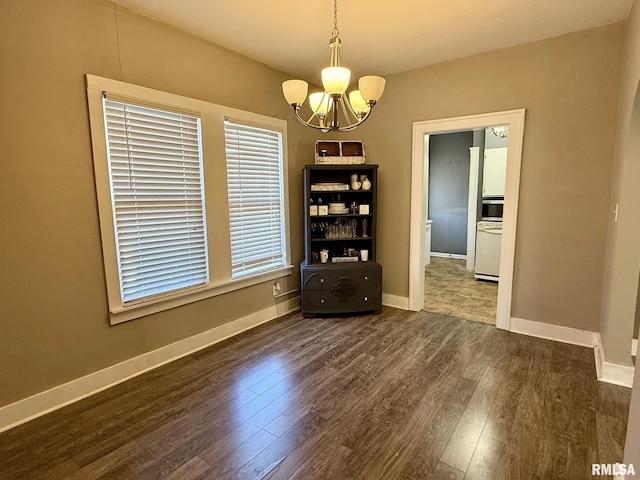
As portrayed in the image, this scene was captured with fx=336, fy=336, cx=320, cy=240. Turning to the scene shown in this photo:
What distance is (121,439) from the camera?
191 cm

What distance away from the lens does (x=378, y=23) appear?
2643 millimetres

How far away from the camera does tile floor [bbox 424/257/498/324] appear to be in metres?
3.91

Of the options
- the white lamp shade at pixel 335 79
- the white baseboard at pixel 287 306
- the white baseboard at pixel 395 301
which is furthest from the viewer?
the white baseboard at pixel 395 301

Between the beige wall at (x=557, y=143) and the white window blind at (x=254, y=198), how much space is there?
1853 millimetres

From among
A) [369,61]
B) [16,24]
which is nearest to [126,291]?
[16,24]

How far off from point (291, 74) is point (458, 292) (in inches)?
141

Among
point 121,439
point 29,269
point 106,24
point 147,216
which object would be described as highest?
point 106,24

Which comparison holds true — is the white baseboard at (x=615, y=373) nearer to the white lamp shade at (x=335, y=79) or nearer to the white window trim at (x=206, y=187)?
the white lamp shade at (x=335, y=79)

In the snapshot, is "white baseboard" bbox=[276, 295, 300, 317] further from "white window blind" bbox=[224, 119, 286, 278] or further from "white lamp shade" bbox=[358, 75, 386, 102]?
"white lamp shade" bbox=[358, 75, 386, 102]

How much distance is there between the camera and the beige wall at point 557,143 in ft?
9.16

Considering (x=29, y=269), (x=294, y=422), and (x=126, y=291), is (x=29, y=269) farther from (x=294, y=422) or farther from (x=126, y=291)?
(x=294, y=422)

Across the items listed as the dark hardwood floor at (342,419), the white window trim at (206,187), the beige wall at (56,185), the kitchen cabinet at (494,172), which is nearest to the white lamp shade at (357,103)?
the white window trim at (206,187)

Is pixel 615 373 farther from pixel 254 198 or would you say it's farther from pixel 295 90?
pixel 254 198

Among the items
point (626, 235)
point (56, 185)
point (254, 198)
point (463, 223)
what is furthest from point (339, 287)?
point (463, 223)
